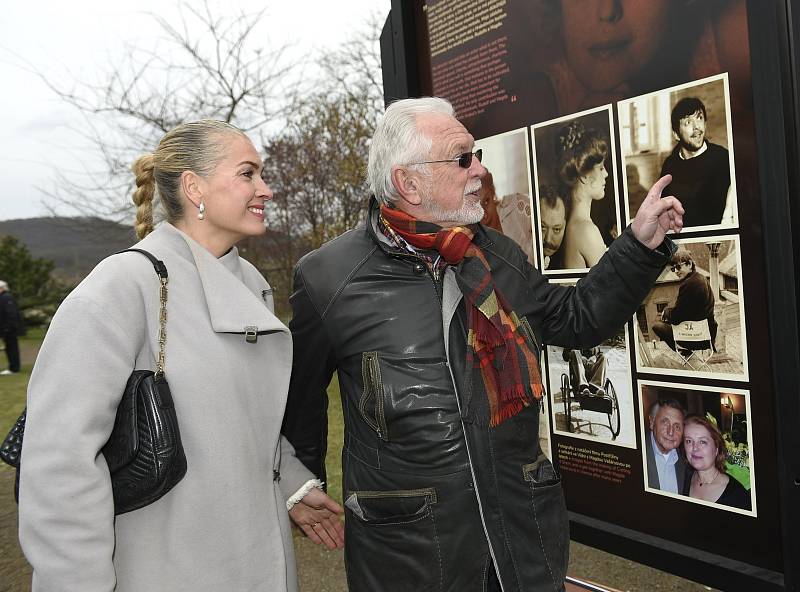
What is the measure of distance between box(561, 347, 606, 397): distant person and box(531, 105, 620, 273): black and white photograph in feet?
1.02

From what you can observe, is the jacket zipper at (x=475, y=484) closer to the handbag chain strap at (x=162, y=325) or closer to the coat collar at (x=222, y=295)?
the coat collar at (x=222, y=295)

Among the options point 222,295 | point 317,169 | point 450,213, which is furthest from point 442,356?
point 317,169

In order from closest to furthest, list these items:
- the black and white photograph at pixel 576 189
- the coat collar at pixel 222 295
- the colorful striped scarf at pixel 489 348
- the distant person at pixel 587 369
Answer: the coat collar at pixel 222 295, the colorful striped scarf at pixel 489 348, the black and white photograph at pixel 576 189, the distant person at pixel 587 369

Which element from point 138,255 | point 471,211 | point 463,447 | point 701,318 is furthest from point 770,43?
point 138,255

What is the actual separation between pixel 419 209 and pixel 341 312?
416 mm

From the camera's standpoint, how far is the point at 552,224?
2521mm

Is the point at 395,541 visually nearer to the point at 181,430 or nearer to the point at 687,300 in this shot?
the point at 181,430

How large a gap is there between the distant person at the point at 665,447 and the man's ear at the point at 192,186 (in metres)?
1.58

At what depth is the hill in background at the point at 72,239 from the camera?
10.5 meters

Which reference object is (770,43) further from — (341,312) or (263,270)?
(263,270)

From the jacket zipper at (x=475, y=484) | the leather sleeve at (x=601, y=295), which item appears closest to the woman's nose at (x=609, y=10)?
the leather sleeve at (x=601, y=295)

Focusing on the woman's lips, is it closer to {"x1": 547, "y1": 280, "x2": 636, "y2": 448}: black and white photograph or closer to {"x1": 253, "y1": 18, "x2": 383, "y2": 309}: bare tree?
{"x1": 547, "y1": 280, "x2": 636, "y2": 448}: black and white photograph

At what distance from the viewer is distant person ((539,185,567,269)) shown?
2.48 meters

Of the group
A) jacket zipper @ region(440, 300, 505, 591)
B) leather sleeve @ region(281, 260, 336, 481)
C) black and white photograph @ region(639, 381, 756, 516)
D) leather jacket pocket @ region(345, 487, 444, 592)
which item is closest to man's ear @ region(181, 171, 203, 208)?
leather sleeve @ region(281, 260, 336, 481)
